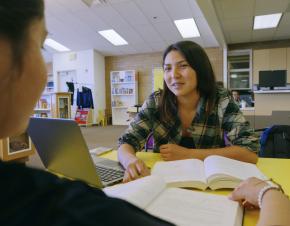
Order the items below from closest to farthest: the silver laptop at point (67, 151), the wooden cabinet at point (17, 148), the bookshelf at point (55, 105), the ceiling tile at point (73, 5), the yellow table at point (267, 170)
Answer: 1. the yellow table at point (267, 170)
2. the silver laptop at point (67, 151)
3. the wooden cabinet at point (17, 148)
4. the ceiling tile at point (73, 5)
5. the bookshelf at point (55, 105)

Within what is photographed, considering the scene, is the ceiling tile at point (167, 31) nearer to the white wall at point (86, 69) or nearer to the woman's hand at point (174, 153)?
the white wall at point (86, 69)

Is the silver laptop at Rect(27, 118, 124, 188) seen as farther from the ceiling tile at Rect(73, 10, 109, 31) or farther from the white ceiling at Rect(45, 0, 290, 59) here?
the ceiling tile at Rect(73, 10, 109, 31)

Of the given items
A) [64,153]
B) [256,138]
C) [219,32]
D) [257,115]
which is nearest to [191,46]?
[256,138]

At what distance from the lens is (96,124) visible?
891 cm

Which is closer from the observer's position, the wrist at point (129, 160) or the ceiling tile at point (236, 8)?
the wrist at point (129, 160)

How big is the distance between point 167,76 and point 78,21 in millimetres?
5761

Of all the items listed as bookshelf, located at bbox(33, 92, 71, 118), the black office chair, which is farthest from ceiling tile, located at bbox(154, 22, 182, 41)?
the black office chair

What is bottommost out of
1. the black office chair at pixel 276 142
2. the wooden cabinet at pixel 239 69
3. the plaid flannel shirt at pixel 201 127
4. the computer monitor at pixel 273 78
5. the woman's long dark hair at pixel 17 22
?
the black office chair at pixel 276 142

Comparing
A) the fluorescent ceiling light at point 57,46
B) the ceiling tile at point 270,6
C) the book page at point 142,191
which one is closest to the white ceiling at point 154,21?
the ceiling tile at point 270,6

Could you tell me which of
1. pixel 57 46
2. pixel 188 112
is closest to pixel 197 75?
pixel 188 112

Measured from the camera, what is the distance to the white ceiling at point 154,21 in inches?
207

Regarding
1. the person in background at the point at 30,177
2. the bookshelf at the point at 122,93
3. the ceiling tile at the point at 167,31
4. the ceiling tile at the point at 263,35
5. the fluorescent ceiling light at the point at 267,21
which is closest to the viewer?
the person in background at the point at 30,177

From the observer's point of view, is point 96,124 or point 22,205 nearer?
point 22,205

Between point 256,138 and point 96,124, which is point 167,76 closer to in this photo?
point 256,138
